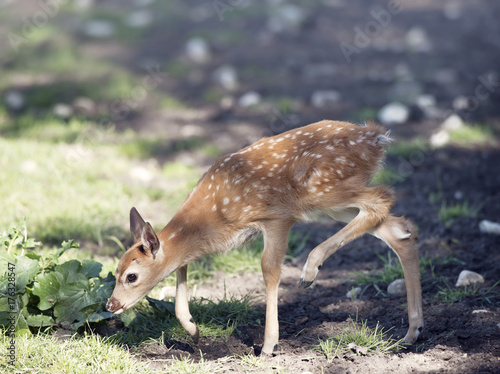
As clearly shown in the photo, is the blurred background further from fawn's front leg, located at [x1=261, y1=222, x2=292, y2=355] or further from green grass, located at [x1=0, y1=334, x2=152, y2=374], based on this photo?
fawn's front leg, located at [x1=261, y1=222, x2=292, y2=355]

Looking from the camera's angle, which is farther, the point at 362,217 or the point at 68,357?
the point at 362,217

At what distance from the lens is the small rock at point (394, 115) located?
7.36 metres

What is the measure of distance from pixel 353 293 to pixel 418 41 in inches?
293

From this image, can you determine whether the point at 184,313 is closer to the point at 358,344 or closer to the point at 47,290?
the point at 47,290

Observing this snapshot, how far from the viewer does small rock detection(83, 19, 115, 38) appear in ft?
34.4

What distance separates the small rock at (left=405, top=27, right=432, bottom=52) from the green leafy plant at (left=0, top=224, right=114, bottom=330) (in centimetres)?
809

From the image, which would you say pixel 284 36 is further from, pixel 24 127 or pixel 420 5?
pixel 24 127

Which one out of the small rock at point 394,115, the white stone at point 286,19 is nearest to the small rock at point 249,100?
the small rock at point 394,115

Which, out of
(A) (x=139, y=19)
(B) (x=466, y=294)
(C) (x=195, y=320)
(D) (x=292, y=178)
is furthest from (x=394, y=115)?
(A) (x=139, y=19)

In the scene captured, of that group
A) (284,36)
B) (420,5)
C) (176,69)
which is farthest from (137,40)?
(420,5)

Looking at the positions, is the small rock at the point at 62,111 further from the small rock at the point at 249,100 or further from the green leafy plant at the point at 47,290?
the green leafy plant at the point at 47,290

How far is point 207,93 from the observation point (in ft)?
28.5

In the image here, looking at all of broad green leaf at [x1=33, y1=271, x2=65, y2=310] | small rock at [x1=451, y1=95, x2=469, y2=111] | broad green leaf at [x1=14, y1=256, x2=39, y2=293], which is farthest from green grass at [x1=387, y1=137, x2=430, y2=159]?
broad green leaf at [x1=14, y1=256, x2=39, y2=293]

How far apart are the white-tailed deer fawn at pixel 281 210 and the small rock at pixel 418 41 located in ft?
23.6
